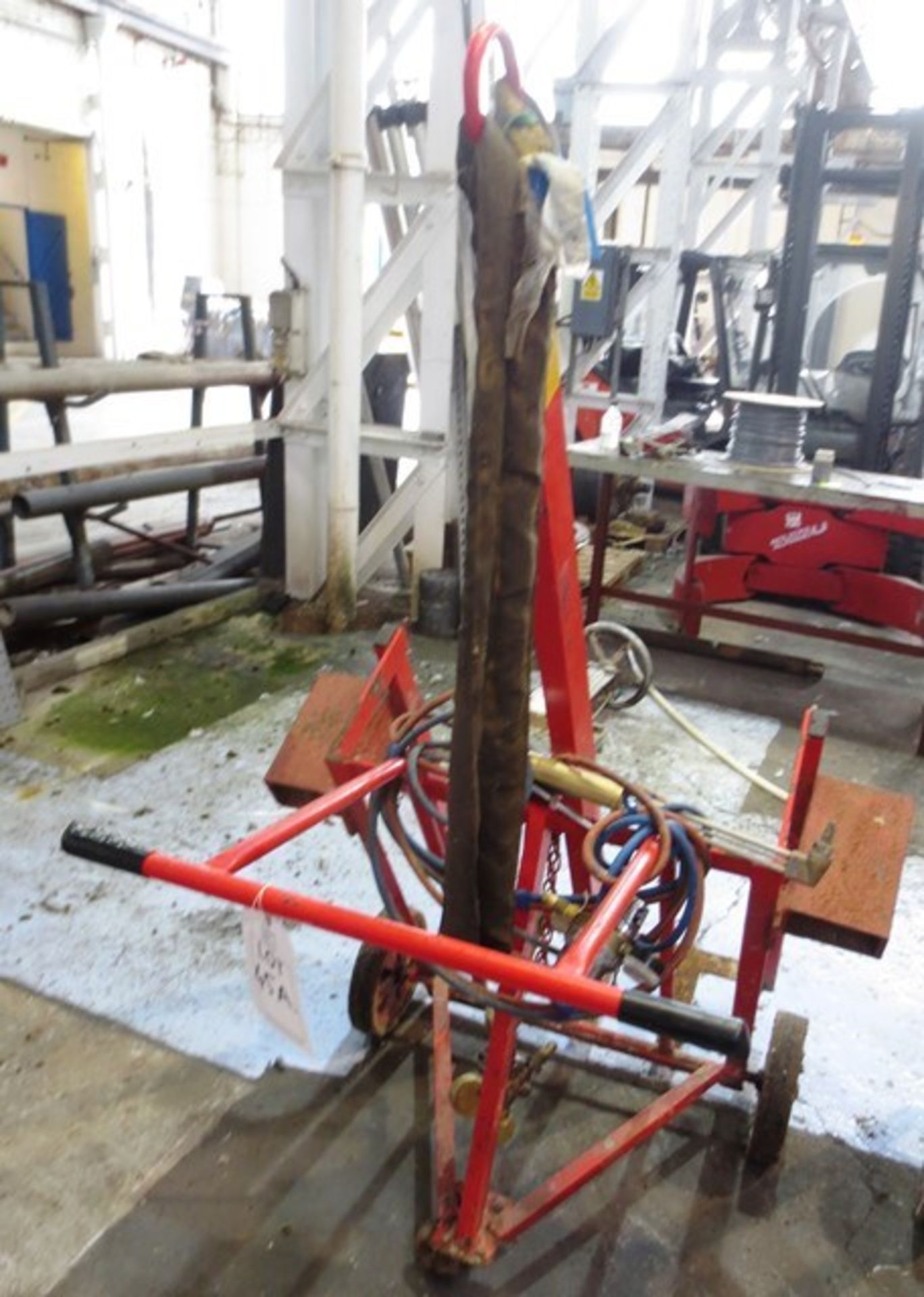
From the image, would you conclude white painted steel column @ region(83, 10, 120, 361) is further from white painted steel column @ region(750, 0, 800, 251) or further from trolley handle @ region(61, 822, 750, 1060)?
trolley handle @ region(61, 822, 750, 1060)

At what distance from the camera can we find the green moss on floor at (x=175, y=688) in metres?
4.27

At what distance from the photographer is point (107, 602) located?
517 centimetres

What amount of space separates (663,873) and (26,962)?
179 centimetres

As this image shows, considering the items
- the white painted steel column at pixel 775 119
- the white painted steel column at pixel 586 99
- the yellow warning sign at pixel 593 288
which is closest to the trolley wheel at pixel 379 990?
the yellow warning sign at pixel 593 288

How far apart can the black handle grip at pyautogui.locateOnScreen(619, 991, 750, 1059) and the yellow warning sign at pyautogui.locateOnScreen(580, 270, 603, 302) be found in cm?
607

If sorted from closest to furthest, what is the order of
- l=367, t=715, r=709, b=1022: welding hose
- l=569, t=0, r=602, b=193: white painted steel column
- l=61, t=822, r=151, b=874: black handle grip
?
l=61, t=822, r=151, b=874: black handle grip
l=367, t=715, r=709, b=1022: welding hose
l=569, t=0, r=602, b=193: white painted steel column

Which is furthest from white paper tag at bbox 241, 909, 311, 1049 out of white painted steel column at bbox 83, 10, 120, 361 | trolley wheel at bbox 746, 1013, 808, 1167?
white painted steel column at bbox 83, 10, 120, 361

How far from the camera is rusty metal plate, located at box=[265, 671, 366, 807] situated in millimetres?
2545

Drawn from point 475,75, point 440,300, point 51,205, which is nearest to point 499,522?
point 475,75

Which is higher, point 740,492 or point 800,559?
A: point 740,492

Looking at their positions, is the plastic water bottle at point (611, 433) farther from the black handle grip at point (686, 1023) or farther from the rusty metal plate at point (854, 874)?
the black handle grip at point (686, 1023)

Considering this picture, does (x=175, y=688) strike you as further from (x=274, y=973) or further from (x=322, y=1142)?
(x=274, y=973)

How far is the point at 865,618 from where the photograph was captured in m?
6.05

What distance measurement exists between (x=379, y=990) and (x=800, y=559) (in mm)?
4401
